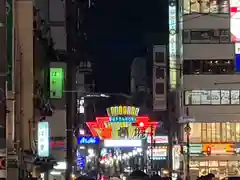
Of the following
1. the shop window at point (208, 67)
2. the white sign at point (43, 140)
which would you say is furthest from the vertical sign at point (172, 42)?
the white sign at point (43, 140)

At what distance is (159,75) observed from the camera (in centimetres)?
5203

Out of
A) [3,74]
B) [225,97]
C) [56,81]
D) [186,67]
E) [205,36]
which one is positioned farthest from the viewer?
[205,36]

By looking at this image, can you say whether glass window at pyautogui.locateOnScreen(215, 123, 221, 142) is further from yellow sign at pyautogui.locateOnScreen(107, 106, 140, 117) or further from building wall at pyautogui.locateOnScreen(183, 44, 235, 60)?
yellow sign at pyautogui.locateOnScreen(107, 106, 140, 117)

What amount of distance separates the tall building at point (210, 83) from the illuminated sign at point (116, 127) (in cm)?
539

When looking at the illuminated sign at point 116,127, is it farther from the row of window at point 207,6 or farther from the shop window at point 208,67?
the row of window at point 207,6

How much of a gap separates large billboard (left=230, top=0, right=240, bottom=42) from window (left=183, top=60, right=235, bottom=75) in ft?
7.16

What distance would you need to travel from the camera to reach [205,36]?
4622 cm

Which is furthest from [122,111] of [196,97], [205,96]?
[205,96]

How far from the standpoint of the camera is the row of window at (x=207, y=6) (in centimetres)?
4591

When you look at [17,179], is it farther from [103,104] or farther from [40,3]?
[103,104]

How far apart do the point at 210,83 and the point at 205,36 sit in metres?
4.00

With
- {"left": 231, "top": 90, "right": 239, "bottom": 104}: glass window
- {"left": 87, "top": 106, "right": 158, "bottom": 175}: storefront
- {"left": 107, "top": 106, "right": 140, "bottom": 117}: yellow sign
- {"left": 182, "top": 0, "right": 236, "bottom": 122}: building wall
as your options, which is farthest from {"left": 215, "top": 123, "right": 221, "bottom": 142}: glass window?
{"left": 107, "top": 106, "right": 140, "bottom": 117}: yellow sign

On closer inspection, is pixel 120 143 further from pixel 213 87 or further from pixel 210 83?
pixel 210 83

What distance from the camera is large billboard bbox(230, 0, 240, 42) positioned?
4255 cm
